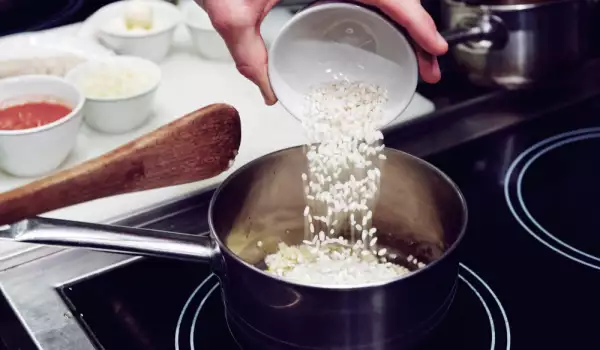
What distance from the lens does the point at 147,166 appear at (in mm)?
586

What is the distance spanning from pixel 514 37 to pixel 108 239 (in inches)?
20.0

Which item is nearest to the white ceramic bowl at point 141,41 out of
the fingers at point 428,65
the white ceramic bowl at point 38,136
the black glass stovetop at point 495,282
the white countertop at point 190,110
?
the white countertop at point 190,110

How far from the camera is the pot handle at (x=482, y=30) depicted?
80 centimetres

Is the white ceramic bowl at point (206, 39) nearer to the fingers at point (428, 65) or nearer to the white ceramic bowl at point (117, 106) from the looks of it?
the white ceramic bowl at point (117, 106)

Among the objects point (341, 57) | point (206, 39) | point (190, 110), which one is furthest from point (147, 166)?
point (206, 39)

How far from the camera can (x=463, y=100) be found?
885 mm

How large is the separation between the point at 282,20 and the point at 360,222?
47cm

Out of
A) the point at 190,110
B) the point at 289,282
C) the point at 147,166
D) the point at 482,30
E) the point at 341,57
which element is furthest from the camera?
the point at 190,110

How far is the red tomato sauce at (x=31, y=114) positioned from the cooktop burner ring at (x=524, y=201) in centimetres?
48

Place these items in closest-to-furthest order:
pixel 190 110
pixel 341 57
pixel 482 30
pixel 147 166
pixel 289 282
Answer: pixel 289 282
pixel 147 166
pixel 341 57
pixel 482 30
pixel 190 110

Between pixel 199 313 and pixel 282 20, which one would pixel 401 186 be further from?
pixel 282 20

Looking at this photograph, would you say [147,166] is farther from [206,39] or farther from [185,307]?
[206,39]

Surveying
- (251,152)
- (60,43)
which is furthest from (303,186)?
(60,43)

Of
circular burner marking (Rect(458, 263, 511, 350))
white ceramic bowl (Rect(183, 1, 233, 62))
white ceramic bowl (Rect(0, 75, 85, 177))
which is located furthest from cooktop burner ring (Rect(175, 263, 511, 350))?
white ceramic bowl (Rect(183, 1, 233, 62))
